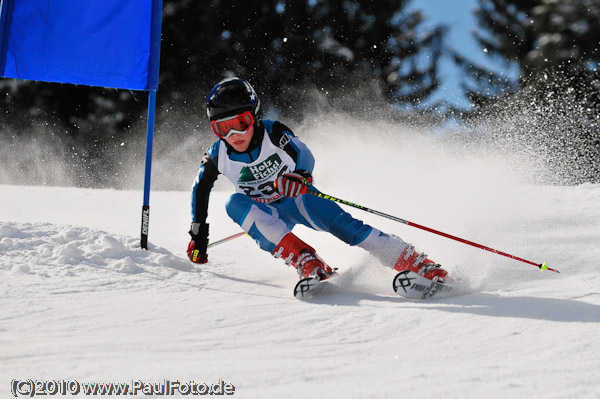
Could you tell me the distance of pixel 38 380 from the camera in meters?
1.45

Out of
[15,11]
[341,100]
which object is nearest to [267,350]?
[15,11]

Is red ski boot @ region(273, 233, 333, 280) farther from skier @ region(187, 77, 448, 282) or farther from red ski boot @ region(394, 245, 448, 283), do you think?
red ski boot @ region(394, 245, 448, 283)

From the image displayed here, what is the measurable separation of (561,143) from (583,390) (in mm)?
11392

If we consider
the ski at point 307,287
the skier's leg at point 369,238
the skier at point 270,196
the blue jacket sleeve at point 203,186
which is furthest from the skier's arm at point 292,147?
the ski at point 307,287

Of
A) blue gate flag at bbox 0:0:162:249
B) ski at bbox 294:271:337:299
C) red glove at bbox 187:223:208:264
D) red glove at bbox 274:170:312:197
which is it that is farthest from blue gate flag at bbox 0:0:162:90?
ski at bbox 294:271:337:299

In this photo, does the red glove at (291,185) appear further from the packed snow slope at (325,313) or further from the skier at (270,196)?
the packed snow slope at (325,313)

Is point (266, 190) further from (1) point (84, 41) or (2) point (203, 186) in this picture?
(1) point (84, 41)

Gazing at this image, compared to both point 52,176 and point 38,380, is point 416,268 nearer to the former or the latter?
point 38,380

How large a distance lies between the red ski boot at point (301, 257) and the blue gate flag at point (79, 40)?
5.15 ft

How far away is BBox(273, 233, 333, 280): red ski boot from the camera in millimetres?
2686

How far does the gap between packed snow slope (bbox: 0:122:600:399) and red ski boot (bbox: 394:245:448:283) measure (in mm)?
120

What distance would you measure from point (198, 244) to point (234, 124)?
679 mm

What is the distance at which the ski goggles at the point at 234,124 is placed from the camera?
9.37 feet

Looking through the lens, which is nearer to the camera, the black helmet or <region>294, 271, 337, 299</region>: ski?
<region>294, 271, 337, 299</region>: ski
